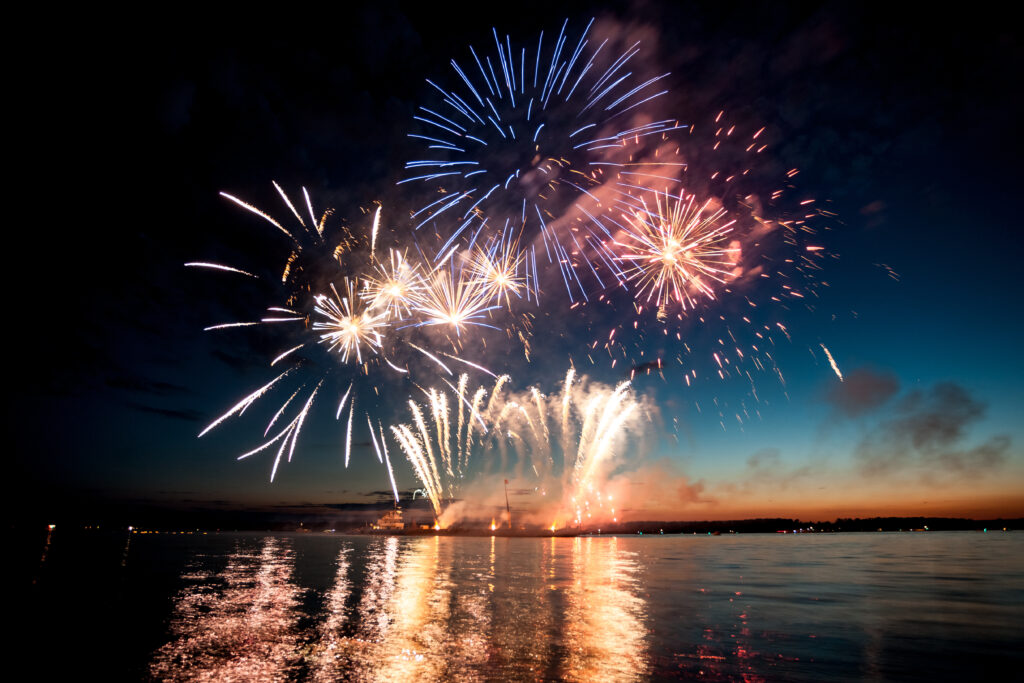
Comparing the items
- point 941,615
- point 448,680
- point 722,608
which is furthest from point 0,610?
point 941,615

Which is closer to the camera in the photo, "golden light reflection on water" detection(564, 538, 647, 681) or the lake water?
"golden light reflection on water" detection(564, 538, 647, 681)

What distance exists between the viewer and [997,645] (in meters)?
15.8

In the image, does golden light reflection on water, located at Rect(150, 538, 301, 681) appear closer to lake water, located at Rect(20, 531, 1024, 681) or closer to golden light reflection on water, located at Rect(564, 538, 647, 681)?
lake water, located at Rect(20, 531, 1024, 681)

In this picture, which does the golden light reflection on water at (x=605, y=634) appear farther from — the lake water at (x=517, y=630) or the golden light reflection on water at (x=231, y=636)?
the golden light reflection on water at (x=231, y=636)

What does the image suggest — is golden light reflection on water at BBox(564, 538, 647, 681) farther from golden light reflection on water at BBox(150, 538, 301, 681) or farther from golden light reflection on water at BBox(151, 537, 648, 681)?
golden light reflection on water at BBox(150, 538, 301, 681)

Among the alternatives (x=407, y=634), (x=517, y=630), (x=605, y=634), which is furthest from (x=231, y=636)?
(x=605, y=634)

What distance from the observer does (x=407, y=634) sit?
15.1 meters

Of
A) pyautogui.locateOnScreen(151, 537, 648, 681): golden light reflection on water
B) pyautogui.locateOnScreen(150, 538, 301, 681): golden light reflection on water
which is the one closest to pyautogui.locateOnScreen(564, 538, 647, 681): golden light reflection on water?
pyautogui.locateOnScreen(151, 537, 648, 681): golden light reflection on water

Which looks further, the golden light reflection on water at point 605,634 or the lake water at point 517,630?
the lake water at point 517,630

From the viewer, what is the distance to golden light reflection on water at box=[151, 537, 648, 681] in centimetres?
1151

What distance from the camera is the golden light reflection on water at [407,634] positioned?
1151 centimetres

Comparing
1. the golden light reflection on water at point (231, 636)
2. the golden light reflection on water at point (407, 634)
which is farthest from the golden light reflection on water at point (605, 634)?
the golden light reflection on water at point (231, 636)

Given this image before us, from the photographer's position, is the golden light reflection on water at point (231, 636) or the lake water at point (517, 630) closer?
the golden light reflection on water at point (231, 636)

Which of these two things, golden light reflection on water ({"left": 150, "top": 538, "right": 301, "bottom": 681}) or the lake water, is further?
the lake water
